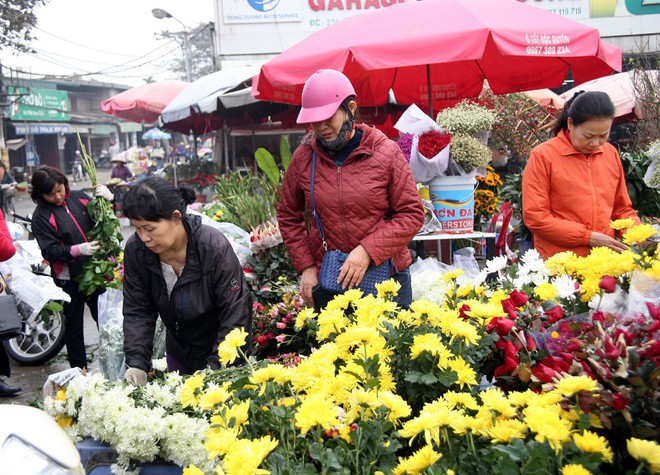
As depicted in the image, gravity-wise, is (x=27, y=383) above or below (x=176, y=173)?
below

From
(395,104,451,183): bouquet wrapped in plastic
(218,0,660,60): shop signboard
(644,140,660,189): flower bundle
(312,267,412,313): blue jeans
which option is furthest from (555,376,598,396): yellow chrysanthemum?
(218,0,660,60): shop signboard

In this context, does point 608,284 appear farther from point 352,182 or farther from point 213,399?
point 352,182

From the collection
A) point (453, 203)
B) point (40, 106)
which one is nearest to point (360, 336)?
point (453, 203)

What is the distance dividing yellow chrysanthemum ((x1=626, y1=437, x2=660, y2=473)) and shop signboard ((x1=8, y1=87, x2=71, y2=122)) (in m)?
39.0

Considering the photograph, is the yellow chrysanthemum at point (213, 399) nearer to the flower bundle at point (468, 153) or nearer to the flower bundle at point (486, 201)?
the flower bundle at point (468, 153)

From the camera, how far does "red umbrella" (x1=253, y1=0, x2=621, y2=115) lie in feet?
16.0

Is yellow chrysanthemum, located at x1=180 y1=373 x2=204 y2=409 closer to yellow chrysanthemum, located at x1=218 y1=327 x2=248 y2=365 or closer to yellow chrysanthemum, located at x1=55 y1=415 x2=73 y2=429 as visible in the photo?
yellow chrysanthemum, located at x1=218 y1=327 x2=248 y2=365

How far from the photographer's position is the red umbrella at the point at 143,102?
16.3 meters

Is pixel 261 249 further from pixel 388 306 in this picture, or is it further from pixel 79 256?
pixel 388 306

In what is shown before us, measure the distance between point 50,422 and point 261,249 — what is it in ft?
10.9

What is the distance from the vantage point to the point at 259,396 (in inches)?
65.2

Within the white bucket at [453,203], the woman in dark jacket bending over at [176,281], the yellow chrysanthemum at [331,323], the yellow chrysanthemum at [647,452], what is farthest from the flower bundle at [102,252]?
the yellow chrysanthemum at [647,452]

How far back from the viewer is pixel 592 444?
1188 mm

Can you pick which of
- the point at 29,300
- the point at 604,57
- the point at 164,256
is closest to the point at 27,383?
the point at 29,300
